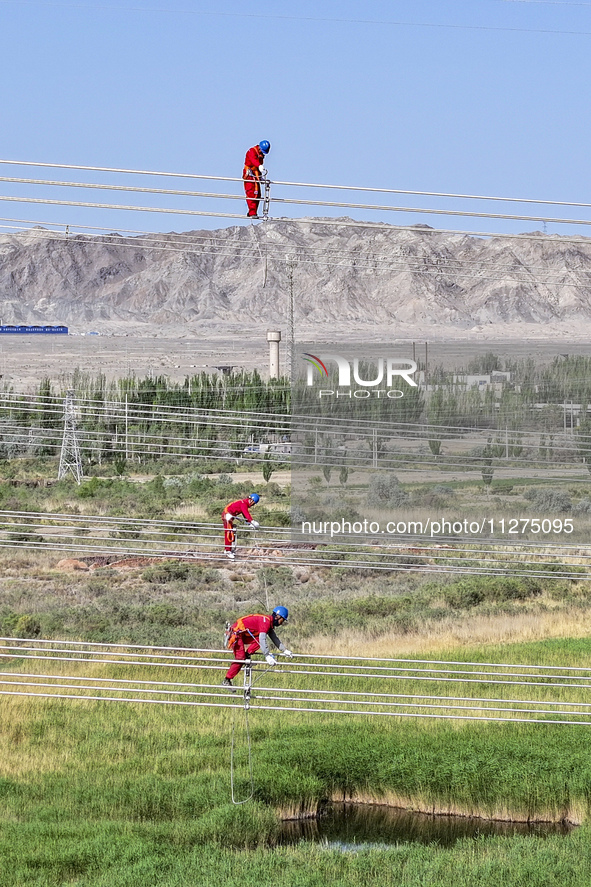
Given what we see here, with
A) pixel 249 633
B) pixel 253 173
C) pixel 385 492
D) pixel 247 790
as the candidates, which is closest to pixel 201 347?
pixel 385 492

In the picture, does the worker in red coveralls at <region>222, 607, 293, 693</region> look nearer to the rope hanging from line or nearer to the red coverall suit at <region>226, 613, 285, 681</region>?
the red coverall suit at <region>226, 613, 285, 681</region>

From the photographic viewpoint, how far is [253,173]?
551 inches

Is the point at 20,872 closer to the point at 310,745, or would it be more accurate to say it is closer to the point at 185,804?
the point at 185,804

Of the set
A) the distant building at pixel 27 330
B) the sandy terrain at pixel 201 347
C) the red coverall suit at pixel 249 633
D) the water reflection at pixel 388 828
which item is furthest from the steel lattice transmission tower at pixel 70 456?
the distant building at pixel 27 330

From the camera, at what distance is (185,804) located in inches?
728

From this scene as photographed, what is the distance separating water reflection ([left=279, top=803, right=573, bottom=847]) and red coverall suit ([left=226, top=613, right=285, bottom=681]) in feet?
16.1

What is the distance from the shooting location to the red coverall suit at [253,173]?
13891 millimetres

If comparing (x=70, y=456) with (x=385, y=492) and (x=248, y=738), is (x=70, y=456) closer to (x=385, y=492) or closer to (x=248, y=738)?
(x=385, y=492)

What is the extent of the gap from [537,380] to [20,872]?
195 ft

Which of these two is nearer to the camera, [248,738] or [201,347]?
[248,738]

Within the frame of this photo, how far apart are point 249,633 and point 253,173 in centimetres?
567

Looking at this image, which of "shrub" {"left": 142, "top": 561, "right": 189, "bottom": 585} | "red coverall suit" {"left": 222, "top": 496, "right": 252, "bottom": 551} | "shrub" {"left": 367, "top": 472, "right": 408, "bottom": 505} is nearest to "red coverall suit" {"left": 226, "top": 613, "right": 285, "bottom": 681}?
"red coverall suit" {"left": 222, "top": 496, "right": 252, "bottom": 551}

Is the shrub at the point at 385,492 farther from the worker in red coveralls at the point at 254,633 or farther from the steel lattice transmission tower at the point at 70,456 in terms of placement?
the worker in red coveralls at the point at 254,633

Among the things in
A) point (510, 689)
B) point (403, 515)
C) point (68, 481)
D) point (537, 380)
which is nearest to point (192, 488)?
point (68, 481)
